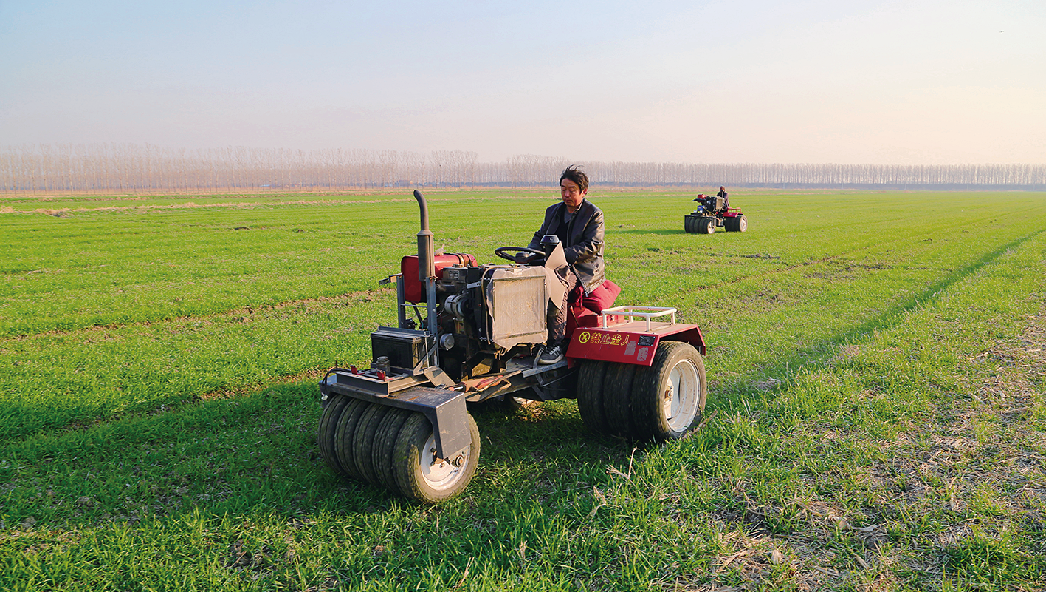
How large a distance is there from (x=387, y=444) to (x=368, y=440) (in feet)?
0.70

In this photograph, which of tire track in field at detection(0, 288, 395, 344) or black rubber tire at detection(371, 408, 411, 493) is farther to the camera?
tire track in field at detection(0, 288, 395, 344)

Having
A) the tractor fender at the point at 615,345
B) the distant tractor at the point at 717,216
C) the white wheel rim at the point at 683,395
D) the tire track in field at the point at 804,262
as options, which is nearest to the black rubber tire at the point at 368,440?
the tractor fender at the point at 615,345

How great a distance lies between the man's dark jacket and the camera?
5.78 m

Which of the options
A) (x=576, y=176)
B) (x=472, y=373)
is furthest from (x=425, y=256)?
(x=576, y=176)

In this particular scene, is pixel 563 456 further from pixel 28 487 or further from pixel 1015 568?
pixel 28 487

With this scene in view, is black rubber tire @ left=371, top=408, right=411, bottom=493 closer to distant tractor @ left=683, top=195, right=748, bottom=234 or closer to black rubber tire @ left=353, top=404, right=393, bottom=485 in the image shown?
black rubber tire @ left=353, top=404, right=393, bottom=485

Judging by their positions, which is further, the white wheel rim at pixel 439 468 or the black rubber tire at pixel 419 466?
the white wheel rim at pixel 439 468

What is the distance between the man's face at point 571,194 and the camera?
19.1ft

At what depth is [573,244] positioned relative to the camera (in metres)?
6.05

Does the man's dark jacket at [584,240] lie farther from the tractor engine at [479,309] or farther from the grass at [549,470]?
the grass at [549,470]

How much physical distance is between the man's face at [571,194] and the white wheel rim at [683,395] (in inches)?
68.9

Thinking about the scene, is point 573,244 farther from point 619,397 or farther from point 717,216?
point 717,216

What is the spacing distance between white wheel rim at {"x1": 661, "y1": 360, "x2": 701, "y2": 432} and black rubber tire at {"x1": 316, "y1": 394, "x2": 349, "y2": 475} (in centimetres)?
294

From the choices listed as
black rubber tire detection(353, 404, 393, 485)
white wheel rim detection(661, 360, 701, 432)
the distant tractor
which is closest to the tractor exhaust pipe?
black rubber tire detection(353, 404, 393, 485)
